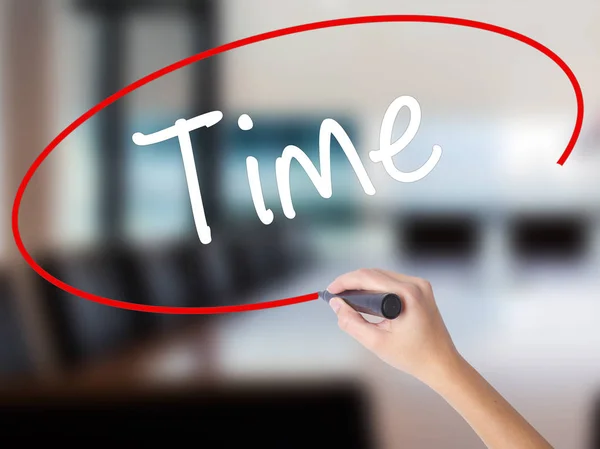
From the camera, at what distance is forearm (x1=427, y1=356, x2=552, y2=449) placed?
1.47 ft

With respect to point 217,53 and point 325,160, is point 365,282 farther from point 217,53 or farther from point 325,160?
point 217,53

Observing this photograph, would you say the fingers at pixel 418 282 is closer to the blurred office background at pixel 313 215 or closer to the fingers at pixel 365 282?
the fingers at pixel 365 282

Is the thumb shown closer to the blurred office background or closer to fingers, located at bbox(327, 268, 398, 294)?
fingers, located at bbox(327, 268, 398, 294)

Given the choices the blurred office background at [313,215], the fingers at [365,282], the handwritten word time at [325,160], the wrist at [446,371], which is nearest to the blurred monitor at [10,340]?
the blurred office background at [313,215]

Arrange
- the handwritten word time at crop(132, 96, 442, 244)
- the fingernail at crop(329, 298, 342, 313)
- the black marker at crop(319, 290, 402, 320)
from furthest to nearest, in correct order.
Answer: the handwritten word time at crop(132, 96, 442, 244)
the fingernail at crop(329, 298, 342, 313)
the black marker at crop(319, 290, 402, 320)

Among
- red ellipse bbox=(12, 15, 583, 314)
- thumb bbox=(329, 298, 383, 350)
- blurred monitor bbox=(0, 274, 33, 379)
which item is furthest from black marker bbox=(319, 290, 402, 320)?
blurred monitor bbox=(0, 274, 33, 379)

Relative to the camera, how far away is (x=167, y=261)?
0.77 m

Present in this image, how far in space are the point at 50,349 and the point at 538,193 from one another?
0.58 meters

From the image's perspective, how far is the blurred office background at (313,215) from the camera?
734 millimetres

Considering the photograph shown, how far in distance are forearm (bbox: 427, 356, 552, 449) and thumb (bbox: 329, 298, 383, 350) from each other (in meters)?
0.05

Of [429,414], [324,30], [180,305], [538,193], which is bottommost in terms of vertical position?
[429,414]

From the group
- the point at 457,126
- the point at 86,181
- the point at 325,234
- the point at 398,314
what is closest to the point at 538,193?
the point at 457,126

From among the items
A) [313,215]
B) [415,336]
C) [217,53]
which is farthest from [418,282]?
[217,53]

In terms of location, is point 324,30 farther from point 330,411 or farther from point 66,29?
point 330,411
